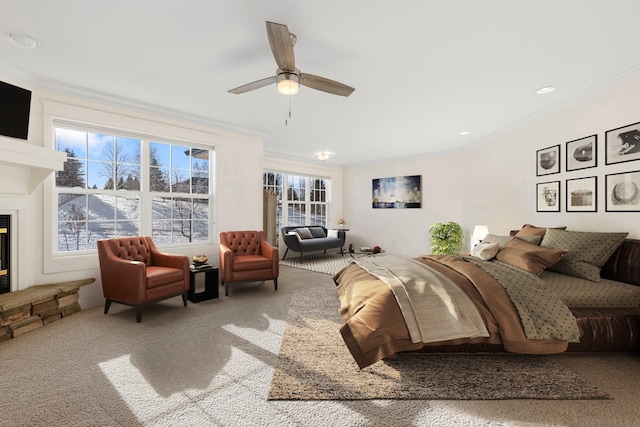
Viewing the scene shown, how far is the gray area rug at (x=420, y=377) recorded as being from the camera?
73.5 inches

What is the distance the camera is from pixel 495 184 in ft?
17.1

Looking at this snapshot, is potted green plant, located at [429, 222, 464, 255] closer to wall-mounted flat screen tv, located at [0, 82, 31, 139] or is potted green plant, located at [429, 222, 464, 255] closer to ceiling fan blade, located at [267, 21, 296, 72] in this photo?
ceiling fan blade, located at [267, 21, 296, 72]

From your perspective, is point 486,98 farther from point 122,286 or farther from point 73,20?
point 122,286

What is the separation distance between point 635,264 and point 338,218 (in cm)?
649

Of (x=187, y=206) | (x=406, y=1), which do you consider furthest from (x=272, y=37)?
(x=187, y=206)

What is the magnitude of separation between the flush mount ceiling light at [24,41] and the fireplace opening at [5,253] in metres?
1.73

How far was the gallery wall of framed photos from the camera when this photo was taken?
3.01 m

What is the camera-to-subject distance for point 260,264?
4.27 metres

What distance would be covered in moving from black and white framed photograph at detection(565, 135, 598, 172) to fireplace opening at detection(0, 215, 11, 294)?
6596 mm

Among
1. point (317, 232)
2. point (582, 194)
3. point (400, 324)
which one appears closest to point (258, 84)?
point (400, 324)

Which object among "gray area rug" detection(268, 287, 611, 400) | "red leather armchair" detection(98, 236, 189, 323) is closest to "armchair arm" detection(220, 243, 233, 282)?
"red leather armchair" detection(98, 236, 189, 323)

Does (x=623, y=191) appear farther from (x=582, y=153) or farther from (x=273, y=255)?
(x=273, y=255)

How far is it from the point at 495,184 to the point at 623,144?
6.98ft

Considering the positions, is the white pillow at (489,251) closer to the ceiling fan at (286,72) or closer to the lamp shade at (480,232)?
the lamp shade at (480,232)
